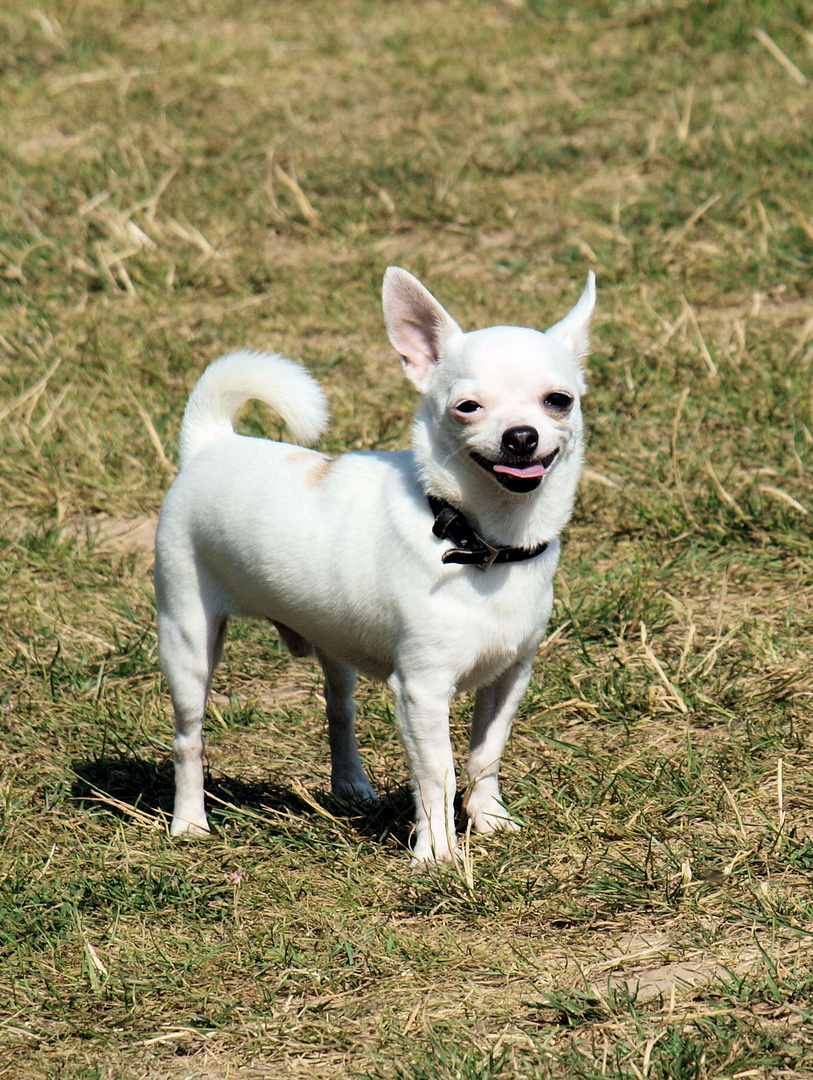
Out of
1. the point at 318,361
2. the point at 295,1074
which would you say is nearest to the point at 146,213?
the point at 318,361

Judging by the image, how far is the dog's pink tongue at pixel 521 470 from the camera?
10.1ft

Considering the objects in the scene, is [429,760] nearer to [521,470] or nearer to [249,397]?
[521,470]

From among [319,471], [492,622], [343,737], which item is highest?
[319,471]

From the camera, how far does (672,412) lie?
5762mm

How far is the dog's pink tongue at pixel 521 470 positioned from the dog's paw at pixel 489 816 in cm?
92

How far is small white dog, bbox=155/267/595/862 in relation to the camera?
319cm

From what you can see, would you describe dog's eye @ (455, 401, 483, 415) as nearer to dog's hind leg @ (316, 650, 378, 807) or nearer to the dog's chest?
the dog's chest

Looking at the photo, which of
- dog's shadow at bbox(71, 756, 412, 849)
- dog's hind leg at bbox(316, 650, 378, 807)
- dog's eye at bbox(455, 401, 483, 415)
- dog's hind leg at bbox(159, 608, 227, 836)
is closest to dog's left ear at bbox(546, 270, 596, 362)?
dog's eye at bbox(455, 401, 483, 415)

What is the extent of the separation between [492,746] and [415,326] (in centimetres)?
108

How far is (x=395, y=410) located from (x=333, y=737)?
7.89ft

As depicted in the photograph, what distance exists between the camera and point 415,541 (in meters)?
3.29

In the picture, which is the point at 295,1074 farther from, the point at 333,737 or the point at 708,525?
the point at 708,525

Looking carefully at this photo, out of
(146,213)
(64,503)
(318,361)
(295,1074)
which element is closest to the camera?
(295,1074)

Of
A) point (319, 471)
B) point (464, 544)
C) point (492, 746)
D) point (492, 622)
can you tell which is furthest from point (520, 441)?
point (492, 746)
